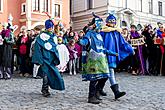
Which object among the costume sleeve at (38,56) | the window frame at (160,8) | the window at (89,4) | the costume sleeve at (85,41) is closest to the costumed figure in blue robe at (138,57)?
the costume sleeve at (38,56)

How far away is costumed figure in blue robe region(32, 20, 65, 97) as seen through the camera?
781cm

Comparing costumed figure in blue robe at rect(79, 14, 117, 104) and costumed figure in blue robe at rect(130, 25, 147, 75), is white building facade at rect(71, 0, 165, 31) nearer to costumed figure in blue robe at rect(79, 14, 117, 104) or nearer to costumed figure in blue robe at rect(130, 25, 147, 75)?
costumed figure in blue robe at rect(130, 25, 147, 75)

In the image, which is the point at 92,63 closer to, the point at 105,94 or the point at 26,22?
the point at 105,94

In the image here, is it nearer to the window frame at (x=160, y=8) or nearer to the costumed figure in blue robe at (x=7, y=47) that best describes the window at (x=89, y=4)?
the window frame at (x=160, y=8)

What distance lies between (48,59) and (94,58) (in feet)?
4.38

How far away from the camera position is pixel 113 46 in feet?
24.4

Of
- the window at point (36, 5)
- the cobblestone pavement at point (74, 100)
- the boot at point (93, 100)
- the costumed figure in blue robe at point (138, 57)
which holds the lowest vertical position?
the cobblestone pavement at point (74, 100)

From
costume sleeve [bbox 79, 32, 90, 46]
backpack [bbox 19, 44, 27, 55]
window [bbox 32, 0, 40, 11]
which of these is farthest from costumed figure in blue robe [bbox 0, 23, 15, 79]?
window [bbox 32, 0, 40, 11]

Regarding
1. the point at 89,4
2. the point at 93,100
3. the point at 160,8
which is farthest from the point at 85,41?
the point at 160,8

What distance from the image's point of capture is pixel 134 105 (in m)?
6.75

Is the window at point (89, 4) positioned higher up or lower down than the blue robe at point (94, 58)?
higher up

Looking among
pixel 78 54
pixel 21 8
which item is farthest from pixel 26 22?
pixel 78 54

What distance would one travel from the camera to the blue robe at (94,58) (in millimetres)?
7000

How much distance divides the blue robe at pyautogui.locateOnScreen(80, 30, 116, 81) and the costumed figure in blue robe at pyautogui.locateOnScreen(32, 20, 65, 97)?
94cm
